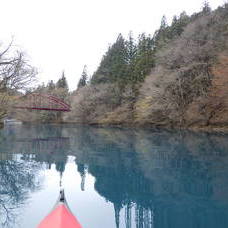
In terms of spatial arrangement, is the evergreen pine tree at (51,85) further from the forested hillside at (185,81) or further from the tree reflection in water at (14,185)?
the tree reflection in water at (14,185)

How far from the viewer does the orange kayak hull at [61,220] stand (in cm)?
320

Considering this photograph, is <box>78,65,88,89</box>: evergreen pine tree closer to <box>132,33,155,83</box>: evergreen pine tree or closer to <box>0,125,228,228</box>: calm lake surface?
<box>132,33,155,83</box>: evergreen pine tree

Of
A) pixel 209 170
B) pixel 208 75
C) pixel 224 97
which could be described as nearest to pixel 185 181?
pixel 209 170

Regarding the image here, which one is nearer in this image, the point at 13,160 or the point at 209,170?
the point at 209,170

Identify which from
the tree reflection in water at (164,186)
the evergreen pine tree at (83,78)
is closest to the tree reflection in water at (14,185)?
the tree reflection in water at (164,186)

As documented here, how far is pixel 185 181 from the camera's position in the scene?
923 centimetres

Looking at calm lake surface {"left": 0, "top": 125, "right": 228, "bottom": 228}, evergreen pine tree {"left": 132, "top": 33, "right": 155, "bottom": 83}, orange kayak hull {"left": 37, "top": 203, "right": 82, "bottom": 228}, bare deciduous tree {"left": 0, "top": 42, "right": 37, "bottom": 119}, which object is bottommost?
calm lake surface {"left": 0, "top": 125, "right": 228, "bottom": 228}

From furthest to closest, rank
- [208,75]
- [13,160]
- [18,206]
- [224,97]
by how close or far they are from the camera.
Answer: [208,75] → [224,97] → [13,160] → [18,206]

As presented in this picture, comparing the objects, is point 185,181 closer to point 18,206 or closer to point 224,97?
point 18,206

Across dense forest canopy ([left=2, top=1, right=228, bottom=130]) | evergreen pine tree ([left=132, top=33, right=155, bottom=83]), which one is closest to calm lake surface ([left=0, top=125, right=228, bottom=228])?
dense forest canopy ([left=2, top=1, right=228, bottom=130])

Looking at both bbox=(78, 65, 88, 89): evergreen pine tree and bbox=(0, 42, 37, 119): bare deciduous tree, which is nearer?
bbox=(0, 42, 37, 119): bare deciduous tree

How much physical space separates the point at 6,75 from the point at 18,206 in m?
13.9

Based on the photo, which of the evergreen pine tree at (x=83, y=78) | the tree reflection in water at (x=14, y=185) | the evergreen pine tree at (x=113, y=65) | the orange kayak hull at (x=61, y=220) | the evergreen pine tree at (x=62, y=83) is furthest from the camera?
the evergreen pine tree at (x=62, y=83)

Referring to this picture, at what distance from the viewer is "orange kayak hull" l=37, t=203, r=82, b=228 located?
320 centimetres
